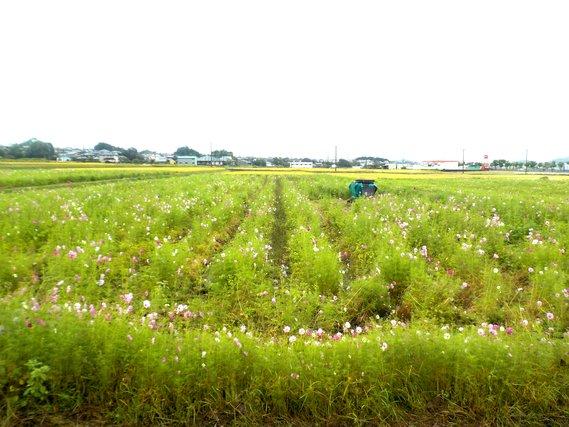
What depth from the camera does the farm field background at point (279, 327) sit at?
2.97 meters

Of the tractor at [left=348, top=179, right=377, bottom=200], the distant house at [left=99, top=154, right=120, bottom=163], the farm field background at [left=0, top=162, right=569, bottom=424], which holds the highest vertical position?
the distant house at [left=99, top=154, right=120, bottom=163]

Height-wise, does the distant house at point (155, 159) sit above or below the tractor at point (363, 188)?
above

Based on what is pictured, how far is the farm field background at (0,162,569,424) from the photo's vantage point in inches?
117

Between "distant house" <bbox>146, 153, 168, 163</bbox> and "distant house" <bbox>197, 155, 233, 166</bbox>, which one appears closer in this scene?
"distant house" <bbox>146, 153, 168, 163</bbox>

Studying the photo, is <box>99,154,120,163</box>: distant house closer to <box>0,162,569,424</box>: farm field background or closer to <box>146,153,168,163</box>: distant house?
<box>146,153,168,163</box>: distant house

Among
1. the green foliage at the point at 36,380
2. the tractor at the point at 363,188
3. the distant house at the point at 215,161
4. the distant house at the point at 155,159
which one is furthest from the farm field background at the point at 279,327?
the distant house at the point at 215,161

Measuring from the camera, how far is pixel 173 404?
299 cm

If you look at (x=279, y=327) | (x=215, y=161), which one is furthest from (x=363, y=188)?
(x=215, y=161)

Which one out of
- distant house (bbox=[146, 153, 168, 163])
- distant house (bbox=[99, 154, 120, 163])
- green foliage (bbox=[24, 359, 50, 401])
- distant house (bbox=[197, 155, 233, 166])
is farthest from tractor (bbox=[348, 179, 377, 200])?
distant house (bbox=[197, 155, 233, 166])

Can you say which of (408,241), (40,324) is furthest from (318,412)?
A: (408,241)

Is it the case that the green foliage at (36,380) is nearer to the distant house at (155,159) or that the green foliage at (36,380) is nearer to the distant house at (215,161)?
the distant house at (155,159)

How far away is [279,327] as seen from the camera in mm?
4699

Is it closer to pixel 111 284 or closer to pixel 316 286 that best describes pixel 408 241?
pixel 316 286

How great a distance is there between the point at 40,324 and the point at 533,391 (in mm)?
4247
